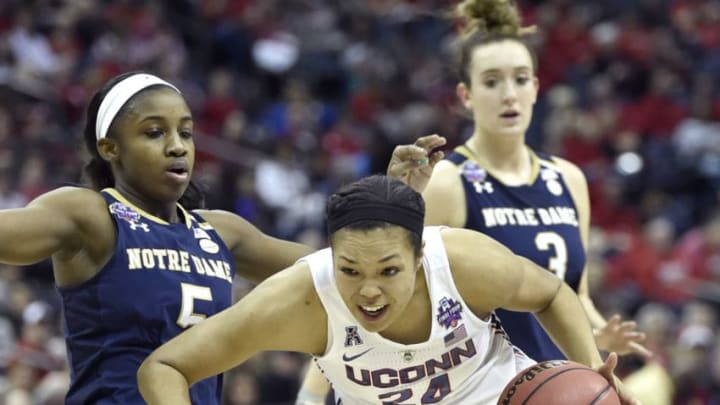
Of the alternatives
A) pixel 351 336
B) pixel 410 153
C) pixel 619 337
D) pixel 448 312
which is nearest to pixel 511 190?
pixel 619 337

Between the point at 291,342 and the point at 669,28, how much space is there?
12297mm

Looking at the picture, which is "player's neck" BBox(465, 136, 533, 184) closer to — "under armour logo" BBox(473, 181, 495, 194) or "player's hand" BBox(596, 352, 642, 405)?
"under armour logo" BBox(473, 181, 495, 194)

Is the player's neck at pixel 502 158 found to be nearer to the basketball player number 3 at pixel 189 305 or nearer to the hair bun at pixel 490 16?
the hair bun at pixel 490 16

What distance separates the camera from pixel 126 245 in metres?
4.21

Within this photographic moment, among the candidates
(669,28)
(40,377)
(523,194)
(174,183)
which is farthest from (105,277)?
(669,28)

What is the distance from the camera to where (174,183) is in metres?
4.35

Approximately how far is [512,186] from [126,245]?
1.97 meters

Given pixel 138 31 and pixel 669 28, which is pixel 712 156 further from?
pixel 138 31

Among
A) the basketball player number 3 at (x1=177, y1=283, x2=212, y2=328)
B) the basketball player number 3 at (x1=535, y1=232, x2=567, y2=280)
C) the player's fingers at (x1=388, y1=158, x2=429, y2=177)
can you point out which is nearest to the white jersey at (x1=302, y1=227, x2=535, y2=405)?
the player's fingers at (x1=388, y1=158, x2=429, y2=177)

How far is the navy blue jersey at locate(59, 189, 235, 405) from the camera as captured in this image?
4.15 m

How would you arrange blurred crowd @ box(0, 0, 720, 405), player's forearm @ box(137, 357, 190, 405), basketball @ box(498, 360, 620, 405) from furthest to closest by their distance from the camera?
blurred crowd @ box(0, 0, 720, 405) < basketball @ box(498, 360, 620, 405) < player's forearm @ box(137, 357, 190, 405)

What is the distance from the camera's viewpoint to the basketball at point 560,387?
13.0 ft

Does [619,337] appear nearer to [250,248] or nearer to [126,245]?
[250,248]

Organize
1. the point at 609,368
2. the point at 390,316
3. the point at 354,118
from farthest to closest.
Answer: the point at 354,118 < the point at 609,368 < the point at 390,316
